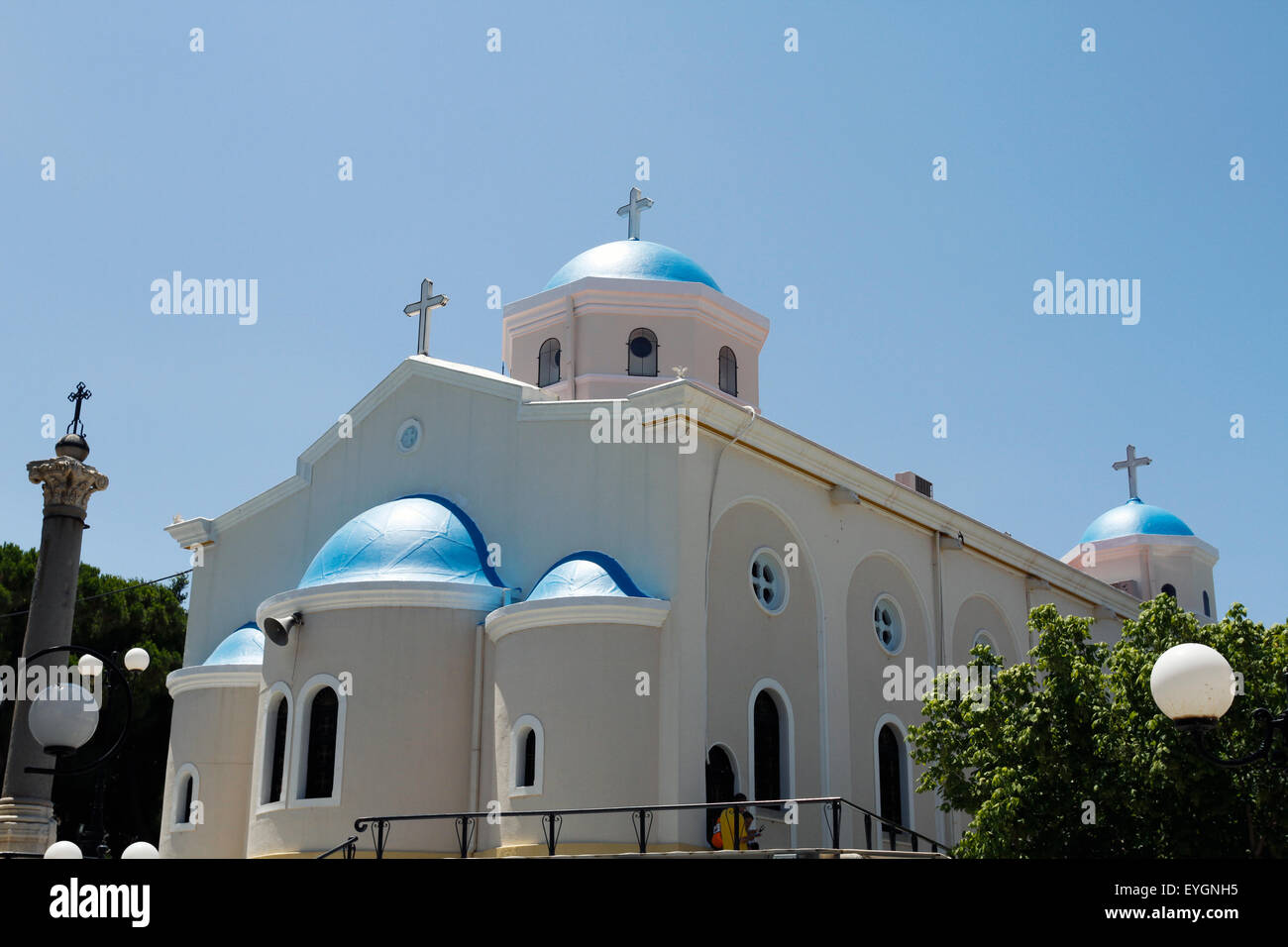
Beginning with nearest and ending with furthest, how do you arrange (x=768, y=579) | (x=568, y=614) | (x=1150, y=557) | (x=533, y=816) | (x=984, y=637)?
(x=533, y=816) < (x=568, y=614) < (x=768, y=579) < (x=984, y=637) < (x=1150, y=557)

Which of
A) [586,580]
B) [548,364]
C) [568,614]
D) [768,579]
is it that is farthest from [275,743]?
[548,364]

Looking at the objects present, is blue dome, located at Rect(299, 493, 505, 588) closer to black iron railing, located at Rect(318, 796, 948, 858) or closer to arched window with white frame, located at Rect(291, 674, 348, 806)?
arched window with white frame, located at Rect(291, 674, 348, 806)

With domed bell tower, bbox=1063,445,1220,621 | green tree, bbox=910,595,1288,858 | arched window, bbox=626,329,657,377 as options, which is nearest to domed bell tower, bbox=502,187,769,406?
arched window, bbox=626,329,657,377

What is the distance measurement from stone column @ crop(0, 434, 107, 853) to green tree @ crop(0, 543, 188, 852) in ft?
55.2

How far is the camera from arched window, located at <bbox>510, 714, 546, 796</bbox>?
17.6 m

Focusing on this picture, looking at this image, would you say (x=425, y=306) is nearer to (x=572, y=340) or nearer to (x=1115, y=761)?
(x=572, y=340)

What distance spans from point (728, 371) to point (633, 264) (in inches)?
106

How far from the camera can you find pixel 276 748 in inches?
768

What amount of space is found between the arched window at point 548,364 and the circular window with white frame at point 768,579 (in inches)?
247

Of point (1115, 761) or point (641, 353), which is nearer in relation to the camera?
point (1115, 761)

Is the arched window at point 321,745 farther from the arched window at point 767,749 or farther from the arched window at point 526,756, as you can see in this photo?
the arched window at point 767,749

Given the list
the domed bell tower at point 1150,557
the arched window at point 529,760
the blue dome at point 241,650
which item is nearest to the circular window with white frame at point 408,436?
the blue dome at point 241,650

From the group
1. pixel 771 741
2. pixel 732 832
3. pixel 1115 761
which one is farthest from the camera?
pixel 771 741

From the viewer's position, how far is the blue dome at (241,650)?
22.0 m
